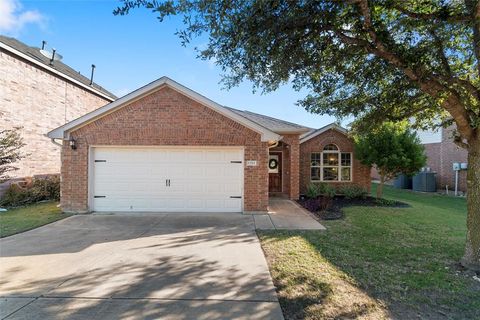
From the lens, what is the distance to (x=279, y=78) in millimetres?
5863

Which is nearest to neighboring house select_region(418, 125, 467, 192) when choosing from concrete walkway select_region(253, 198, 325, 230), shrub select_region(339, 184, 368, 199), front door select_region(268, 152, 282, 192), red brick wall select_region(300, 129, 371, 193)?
red brick wall select_region(300, 129, 371, 193)

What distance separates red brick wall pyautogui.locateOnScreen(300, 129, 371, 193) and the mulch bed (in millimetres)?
1633

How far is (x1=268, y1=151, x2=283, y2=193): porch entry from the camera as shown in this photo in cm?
1545

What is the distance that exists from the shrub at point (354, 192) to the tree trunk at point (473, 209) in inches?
343

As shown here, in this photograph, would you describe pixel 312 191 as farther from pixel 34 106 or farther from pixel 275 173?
pixel 34 106

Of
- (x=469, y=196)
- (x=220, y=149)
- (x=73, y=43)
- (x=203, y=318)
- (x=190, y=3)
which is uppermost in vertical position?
(x=73, y=43)

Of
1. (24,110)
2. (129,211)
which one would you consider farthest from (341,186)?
(24,110)

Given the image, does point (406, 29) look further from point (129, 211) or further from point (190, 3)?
point (129, 211)

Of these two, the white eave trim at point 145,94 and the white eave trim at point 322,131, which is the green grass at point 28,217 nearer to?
the white eave trim at point 145,94

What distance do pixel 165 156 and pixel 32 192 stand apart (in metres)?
6.70

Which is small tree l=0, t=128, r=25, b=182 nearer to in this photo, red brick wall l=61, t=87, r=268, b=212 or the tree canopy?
red brick wall l=61, t=87, r=268, b=212

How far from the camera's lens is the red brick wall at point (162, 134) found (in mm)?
9461

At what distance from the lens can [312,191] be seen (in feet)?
44.9

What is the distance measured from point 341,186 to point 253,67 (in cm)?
1109
